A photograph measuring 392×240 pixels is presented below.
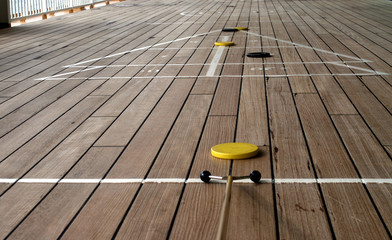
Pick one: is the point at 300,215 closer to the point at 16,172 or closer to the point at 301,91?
the point at 16,172

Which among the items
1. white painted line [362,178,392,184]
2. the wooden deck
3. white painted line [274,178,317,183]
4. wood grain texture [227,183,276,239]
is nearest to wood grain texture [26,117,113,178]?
the wooden deck

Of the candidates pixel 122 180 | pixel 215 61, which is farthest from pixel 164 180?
pixel 215 61

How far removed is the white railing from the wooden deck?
2.75 meters

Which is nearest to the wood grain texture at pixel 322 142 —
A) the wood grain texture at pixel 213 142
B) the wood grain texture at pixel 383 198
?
the wood grain texture at pixel 383 198

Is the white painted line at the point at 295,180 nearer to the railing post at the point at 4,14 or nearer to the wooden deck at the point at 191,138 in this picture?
the wooden deck at the point at 191,138

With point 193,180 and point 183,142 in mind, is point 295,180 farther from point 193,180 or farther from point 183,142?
point 183,142

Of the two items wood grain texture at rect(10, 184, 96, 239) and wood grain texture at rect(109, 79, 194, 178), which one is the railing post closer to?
wood grain texture at rect(109, 79, 194, 178)

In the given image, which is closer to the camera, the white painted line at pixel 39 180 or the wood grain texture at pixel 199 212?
the wood grain texture at pixel 199 212

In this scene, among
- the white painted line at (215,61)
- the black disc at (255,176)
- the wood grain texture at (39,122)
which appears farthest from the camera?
the white painted line at (215,61)

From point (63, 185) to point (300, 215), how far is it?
0.88 metres

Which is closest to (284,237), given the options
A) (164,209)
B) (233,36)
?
(164,209)

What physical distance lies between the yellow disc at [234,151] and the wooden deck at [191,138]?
0.12ft

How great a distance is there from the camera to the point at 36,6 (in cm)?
835

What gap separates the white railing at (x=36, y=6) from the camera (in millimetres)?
7641
